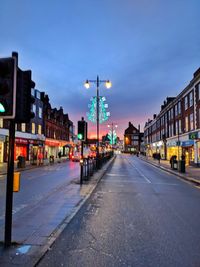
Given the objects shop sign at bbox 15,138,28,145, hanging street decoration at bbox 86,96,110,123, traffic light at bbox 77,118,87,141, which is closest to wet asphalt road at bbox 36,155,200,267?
traffic light at bbox 77,118,87,141

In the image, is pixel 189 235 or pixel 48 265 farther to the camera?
pixel 189 235

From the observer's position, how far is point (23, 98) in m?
5.09

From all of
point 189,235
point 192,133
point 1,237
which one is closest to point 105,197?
point 189,235

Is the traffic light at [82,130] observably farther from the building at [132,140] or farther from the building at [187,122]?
the building at [132,140]

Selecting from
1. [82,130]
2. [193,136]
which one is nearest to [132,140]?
[193,136]

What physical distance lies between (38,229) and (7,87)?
3316mm

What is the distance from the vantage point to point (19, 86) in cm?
501

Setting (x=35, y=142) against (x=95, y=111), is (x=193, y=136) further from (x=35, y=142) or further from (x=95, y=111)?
(x=35, y=142)

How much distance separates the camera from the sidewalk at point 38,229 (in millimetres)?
4395

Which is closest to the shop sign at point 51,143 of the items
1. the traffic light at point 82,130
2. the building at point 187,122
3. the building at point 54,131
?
the building at point 54,131

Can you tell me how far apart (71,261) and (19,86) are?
128 inches

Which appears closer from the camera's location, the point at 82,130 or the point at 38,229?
the point at 38,229

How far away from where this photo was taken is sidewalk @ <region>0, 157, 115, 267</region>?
4.39 metres

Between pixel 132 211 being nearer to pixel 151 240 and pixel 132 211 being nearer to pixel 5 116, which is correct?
pixel 151 240
